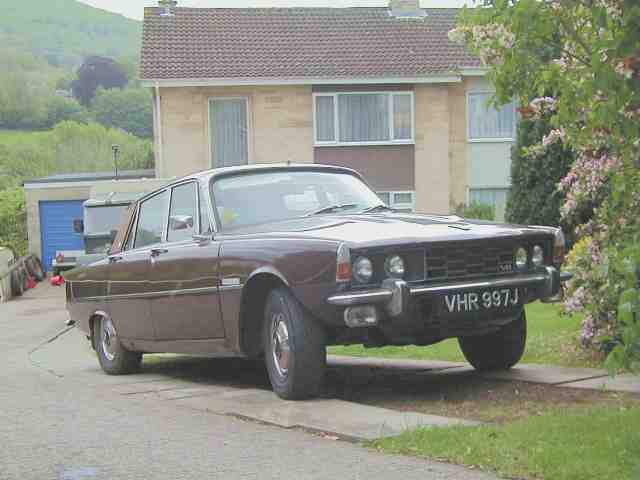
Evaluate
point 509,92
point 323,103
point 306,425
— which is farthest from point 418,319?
point 323,103

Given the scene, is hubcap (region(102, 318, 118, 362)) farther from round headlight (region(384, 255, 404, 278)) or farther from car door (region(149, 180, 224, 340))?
round headlight (region(384, 255, 404, 278))

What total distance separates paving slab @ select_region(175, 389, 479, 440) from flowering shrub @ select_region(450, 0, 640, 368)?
54.6 inches

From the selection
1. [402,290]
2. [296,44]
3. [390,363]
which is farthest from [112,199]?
[402,290]

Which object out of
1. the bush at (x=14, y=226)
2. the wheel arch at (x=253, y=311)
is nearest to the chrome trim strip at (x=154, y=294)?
the wheel arch at (x=253, y=311)

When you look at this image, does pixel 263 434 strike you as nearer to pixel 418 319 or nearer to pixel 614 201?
pixel 418 319

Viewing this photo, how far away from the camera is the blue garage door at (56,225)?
40719 mm

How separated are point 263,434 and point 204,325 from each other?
2.35 m

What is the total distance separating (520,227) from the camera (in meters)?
8.62

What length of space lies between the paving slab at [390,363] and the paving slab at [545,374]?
99cm

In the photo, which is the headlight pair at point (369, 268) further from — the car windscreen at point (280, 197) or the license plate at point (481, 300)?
the car windscreen at point (280, 197)

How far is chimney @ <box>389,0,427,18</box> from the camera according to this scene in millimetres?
38719

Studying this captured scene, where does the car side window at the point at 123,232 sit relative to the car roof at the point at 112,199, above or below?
above

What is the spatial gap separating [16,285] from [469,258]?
2750 centimetres

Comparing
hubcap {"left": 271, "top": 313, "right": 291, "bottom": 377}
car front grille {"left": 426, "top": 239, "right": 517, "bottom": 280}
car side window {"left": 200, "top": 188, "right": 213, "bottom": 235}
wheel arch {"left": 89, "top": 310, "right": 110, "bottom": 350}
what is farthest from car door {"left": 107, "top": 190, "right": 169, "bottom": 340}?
car front grille {"left": 426, "top": 239, "right": 517, "bottom": 280}
